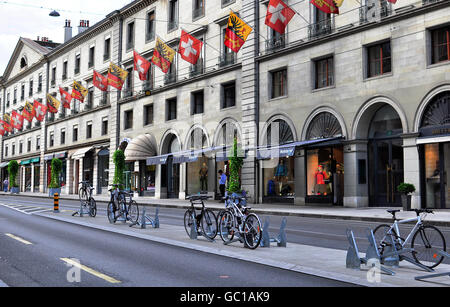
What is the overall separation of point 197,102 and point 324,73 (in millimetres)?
11328

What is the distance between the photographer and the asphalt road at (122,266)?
21.7ft

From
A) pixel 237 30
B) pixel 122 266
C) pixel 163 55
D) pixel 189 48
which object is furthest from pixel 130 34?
pixel 122 266

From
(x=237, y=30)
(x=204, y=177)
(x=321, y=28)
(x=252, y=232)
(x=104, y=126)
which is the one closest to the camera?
(x=252, y=232)

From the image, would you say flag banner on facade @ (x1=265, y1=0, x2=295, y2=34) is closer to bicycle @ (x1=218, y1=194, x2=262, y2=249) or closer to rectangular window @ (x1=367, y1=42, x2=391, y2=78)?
rectangular window @ (x1=367, y1=42, x2=391, y2=78)

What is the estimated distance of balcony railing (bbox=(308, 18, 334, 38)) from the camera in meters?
24.0

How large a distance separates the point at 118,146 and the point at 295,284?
35938mm

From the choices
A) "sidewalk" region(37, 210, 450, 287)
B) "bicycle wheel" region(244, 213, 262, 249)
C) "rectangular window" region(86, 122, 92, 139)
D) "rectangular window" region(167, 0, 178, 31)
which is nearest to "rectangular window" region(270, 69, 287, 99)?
"rectangular window" region(167, 0, 178, 31)

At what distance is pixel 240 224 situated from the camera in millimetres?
10117

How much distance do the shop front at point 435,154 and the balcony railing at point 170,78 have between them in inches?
769

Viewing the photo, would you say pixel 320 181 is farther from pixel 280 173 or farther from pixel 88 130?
pixel 88 130

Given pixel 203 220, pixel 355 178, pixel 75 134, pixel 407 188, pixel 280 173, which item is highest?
pixel 75 134

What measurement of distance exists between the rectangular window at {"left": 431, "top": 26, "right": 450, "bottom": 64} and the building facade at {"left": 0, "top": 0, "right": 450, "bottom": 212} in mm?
47

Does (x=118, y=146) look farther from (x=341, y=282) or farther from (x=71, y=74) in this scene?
(x=341, y=282)
